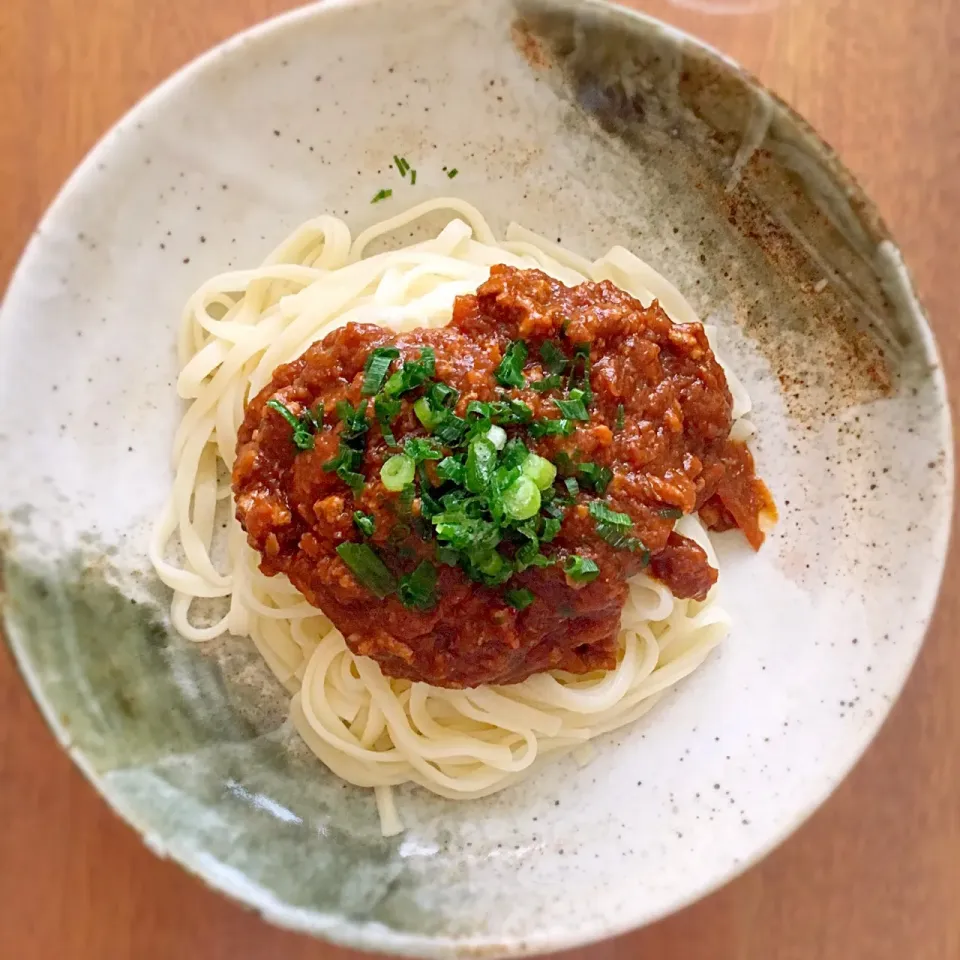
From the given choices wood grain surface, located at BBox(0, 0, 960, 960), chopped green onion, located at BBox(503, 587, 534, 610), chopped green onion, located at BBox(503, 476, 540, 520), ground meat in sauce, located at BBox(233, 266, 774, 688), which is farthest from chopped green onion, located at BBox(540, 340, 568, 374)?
wood grain surface, located at BBox(0, 0, 960, 960)

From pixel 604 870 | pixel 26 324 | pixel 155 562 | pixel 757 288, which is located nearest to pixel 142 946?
pixel 155 562

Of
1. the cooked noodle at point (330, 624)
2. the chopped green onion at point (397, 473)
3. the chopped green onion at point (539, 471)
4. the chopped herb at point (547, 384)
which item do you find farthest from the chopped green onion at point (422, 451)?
the cooked noodle at point (330, 624)

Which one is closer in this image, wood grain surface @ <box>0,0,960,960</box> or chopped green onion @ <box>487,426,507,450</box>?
chopped green onion @ <box>487,426,507,450</box>

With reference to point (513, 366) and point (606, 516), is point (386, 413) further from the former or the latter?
point (606, 516)

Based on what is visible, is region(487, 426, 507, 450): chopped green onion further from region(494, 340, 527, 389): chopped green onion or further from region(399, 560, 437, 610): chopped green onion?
region(399, 560, 437, 610): chopped green onion

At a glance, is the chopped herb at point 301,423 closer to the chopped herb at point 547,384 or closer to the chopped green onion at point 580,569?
the chopped herb at point 547,384

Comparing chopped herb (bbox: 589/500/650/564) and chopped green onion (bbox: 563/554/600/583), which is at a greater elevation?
chopped herb (bbox: 589/500/650/564)
